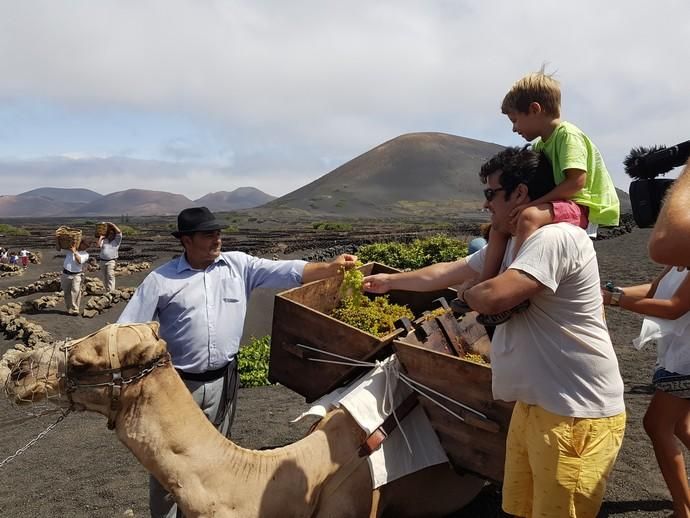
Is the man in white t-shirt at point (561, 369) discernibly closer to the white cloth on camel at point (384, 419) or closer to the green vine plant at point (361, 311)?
the white cloth on camel at point (384, 419)

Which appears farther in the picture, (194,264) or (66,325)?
(66,325)

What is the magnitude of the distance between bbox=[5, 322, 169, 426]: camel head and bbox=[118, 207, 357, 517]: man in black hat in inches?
37.5

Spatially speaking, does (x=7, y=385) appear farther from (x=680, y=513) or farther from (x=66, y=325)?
(x=66, y=325)

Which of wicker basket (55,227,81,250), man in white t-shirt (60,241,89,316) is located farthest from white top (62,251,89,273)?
wicker basket (55,227,81,250)

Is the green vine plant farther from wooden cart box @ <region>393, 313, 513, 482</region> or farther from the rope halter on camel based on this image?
the rope halter on camel

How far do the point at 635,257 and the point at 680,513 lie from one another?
81.3 feet

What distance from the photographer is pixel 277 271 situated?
468cm

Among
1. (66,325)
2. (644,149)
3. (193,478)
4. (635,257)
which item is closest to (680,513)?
(644,149)

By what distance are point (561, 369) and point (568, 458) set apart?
17.2 inches

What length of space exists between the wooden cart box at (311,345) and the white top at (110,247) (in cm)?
1505

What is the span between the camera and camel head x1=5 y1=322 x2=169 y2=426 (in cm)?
295

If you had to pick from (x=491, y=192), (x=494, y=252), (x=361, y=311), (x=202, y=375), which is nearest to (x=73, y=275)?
(x=202, y=375)

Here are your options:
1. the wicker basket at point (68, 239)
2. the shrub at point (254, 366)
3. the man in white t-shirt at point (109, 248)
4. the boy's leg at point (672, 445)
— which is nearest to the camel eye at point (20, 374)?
the boy's leg at point (672, 445)

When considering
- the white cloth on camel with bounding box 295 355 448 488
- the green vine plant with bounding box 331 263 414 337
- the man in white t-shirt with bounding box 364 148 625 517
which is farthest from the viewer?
the green vine plant with bounding box 331 263 414 337
